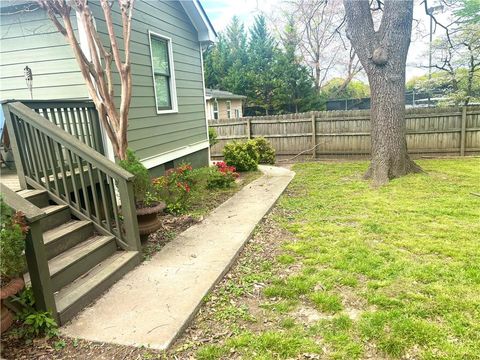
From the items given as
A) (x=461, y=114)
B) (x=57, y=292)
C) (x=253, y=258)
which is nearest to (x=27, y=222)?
(x=57, y=292)

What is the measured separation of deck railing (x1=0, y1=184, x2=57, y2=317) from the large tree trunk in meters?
6.25

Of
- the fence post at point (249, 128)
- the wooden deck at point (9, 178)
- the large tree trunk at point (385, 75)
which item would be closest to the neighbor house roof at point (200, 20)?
the large tree trunk at point (385, 75)

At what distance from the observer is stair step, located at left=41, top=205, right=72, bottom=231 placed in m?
3.28

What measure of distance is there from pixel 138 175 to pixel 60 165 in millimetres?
825

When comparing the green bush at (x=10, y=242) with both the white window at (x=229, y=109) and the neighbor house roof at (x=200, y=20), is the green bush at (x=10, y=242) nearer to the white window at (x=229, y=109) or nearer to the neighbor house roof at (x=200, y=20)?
the neighbor house roof at (x=200, y=20)

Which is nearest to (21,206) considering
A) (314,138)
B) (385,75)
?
(385,75)

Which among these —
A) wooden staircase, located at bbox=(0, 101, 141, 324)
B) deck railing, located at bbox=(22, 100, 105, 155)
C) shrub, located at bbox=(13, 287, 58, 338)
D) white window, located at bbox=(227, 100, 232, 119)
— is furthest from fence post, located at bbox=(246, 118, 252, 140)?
shrub, located at bbox=(13, 287, 58, 338)

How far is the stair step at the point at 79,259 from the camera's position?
279 cm

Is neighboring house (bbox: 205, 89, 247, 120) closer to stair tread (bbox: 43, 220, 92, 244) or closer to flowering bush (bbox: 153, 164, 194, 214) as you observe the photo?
flowering bush (bbox: 153, 164, 194, 214)

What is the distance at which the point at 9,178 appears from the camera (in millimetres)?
4363

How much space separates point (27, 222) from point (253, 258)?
229 cm

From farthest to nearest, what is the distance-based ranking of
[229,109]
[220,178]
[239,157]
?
[229,109] → [239,157] → [220,178]

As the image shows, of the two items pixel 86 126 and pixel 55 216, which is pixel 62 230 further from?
pixel 86 126

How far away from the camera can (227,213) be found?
5.31 m
